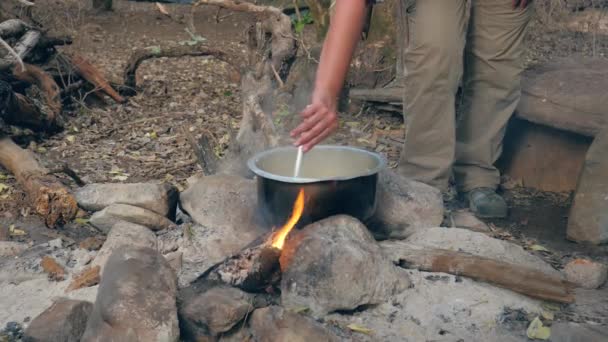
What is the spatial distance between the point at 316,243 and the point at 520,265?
38.9 inches

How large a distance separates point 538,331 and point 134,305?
5.14 ft

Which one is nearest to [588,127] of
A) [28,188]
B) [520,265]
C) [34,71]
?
[520,265]

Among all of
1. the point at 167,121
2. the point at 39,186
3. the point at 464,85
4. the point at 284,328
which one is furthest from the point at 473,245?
the point at 167,121

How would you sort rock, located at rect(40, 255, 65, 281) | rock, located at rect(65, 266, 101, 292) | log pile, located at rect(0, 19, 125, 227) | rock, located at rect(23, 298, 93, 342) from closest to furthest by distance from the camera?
rock, located at rect(23, 298, 93, 342) → rock, located at rect(65, 266, 101, 292) → rock, located at rect(40, 255, 65, 281) → log pile, located at rect(0, 19, 125, 227)

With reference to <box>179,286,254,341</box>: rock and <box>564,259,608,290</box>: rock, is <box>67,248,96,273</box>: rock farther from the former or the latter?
<box>564,259,608,290</box>: rock

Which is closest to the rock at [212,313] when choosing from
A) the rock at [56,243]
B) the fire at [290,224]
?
the fire at [290,224]

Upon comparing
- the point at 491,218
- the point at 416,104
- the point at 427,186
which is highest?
the point at 416,104

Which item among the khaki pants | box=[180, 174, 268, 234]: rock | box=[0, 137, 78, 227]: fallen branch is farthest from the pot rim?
box=[0, 137, 78, 227]: fallen branch

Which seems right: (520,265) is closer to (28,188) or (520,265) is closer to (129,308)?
(129,308)

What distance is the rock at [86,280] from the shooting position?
10.3 feet

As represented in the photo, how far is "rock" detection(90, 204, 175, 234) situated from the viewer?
366cm

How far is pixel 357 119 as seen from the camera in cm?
613

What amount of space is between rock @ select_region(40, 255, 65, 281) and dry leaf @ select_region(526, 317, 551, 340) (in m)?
2.04

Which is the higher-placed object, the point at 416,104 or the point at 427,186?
the point at 416,104
